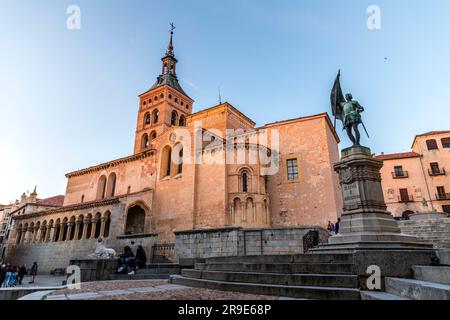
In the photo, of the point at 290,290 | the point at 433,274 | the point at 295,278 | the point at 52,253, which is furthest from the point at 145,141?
the point at 433,274

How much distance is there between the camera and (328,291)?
4230mm

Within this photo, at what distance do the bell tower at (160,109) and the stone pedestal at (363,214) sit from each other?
33.8m

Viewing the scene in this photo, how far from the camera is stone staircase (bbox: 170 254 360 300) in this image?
4.42 meters

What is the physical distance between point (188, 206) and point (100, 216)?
29.5 ft

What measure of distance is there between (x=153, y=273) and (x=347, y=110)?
358 inches

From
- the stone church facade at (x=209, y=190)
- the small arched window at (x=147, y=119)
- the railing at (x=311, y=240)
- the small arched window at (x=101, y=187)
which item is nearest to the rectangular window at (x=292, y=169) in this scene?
the stone church facade at (x=209, y=190)

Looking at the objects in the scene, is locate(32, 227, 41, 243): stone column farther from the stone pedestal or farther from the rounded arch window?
the stone pedestal

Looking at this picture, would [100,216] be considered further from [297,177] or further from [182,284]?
[182,284]

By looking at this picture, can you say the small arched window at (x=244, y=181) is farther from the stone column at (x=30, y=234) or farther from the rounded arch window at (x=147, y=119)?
the rounded arch window at (x=147, y=119)

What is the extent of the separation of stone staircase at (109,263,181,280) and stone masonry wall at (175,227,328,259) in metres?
1.76

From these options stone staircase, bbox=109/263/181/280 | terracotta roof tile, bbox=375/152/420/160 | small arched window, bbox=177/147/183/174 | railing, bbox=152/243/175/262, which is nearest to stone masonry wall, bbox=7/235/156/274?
railing, bbox=152/243/175/262

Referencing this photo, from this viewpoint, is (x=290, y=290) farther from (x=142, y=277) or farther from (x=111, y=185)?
(x=111, y=185)

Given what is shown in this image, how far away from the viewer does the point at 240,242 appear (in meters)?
11.2
